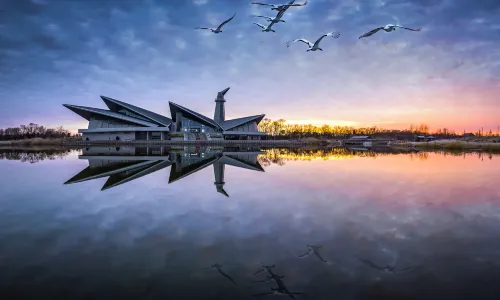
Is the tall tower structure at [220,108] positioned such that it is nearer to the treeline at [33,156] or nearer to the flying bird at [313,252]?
the treeline at [33,156]

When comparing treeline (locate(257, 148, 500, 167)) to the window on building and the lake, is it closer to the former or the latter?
the lake

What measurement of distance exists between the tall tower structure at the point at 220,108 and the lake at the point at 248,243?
59750 mm

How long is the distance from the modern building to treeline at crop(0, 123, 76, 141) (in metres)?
39.2

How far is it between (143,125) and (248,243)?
5708 centimetres

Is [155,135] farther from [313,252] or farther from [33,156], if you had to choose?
[313,252]

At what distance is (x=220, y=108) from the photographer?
2790 inches

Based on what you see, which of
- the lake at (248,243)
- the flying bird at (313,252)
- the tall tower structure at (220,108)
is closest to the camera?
the lake at (248,243)

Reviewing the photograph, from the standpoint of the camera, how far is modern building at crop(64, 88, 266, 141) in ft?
192

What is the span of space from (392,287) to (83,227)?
5.63m

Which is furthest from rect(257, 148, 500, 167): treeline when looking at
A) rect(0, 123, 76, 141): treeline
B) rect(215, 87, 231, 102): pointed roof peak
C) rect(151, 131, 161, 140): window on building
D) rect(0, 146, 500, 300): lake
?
rect(0, 123, 76, 141): treeline

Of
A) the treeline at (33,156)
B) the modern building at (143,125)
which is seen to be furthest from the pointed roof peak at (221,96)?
the treeline at (33,156)

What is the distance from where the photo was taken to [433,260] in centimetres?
491

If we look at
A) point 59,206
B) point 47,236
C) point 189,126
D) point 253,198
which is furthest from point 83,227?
point 189,126

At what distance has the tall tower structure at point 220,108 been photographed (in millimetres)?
70125
